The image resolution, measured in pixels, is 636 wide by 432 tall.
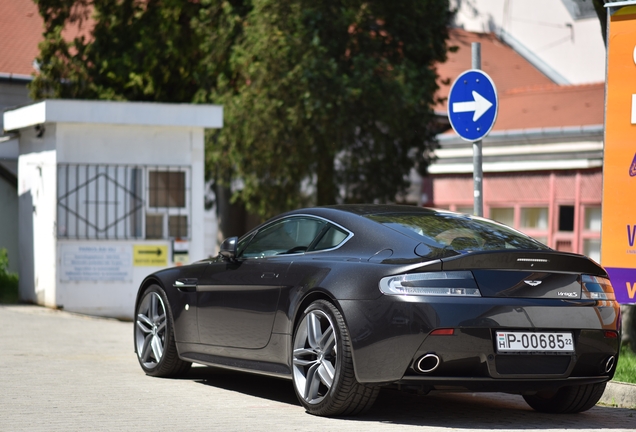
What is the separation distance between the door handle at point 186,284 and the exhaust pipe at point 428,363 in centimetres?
254

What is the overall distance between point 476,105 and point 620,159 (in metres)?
1.37

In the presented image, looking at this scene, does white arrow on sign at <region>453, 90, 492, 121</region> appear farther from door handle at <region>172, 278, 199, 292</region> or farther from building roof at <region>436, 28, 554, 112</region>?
building roof at <region>436, 28, 554, 112</region>

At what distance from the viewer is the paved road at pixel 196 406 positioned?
21.7ft

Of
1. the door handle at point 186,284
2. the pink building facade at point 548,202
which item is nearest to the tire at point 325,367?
the door handle at point 186,284

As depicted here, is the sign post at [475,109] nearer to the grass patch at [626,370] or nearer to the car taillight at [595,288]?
the grass patch at [626,370]

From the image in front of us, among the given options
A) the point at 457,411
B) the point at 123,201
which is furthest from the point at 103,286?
the point at 457,411

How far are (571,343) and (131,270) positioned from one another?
10.7 meters

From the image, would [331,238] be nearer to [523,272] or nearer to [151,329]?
[523,272]

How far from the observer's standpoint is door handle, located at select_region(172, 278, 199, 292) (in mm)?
8562

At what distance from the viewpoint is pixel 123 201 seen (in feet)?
54.6

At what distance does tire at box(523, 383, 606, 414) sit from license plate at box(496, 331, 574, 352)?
2.24ft

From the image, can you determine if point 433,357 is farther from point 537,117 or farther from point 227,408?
point 537,117

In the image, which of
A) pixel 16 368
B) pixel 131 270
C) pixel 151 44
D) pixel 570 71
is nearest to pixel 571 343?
pixel 16 368

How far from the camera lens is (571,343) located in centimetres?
675
